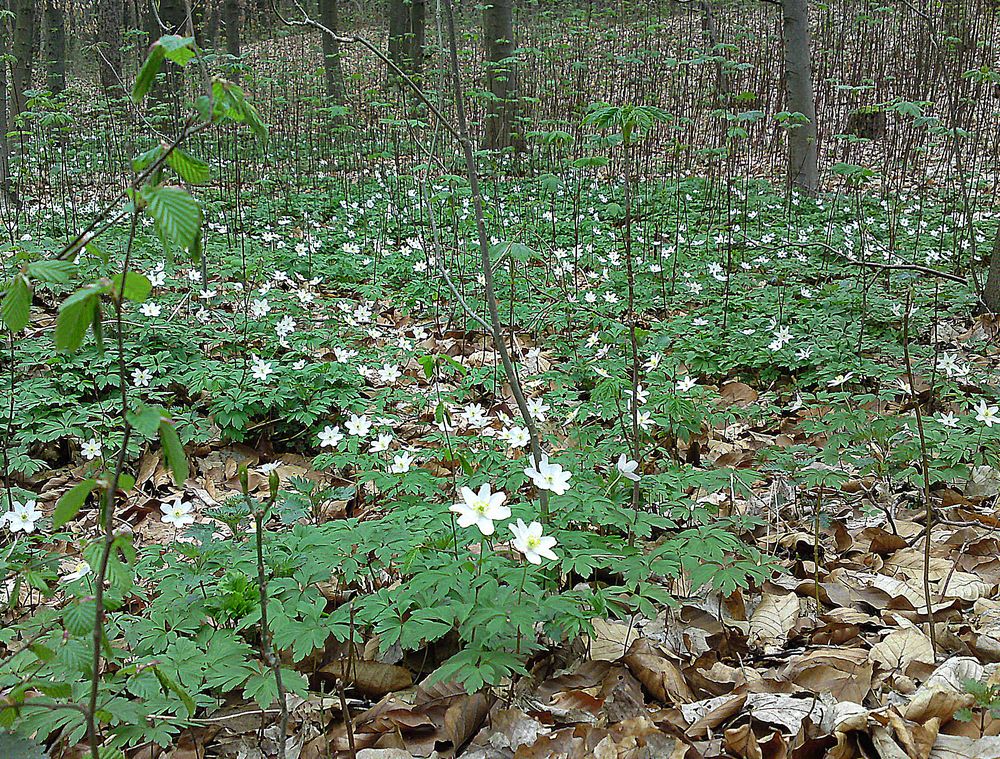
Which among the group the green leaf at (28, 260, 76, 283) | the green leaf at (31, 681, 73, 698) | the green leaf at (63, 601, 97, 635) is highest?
the green leaf at (28, 260, 76, 283)

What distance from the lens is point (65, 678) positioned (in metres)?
1.67

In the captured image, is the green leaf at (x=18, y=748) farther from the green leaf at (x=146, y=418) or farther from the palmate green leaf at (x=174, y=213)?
the palmate green leaf at (x=174, y=213)

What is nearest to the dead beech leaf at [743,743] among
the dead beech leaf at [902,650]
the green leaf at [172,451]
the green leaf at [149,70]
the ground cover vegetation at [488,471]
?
the ground cover vegetation at [488,471]

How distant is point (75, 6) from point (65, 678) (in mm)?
32549

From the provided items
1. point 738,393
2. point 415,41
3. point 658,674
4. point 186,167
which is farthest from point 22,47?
point 658,674

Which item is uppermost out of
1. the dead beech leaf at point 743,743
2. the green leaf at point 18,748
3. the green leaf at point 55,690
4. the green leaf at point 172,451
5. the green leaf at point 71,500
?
the green leaf at point 172,451

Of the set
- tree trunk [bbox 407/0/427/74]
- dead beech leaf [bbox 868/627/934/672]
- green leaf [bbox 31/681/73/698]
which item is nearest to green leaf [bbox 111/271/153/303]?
green leaf [bbox 31/681/73/698]

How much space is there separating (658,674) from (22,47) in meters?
8.96

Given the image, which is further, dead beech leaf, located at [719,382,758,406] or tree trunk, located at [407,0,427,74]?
tree trunk, located at [407,0,427,74]

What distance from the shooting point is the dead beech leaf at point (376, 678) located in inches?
79.5

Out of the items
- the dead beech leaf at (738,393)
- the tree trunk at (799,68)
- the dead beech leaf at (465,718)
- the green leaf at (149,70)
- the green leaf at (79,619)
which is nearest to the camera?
the green leaf at (149,70)

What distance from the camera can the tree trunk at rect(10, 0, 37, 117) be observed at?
25.1ft

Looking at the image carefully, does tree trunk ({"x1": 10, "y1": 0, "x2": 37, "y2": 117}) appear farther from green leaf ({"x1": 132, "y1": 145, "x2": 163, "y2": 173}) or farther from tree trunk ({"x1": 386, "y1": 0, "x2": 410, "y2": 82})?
green leaf ({"x1": 132, "y1": 145, "x2": 163, "y2": 173})

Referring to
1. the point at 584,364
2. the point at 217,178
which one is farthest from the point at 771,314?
the point at 217,178
